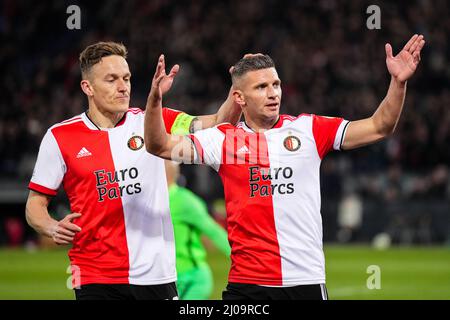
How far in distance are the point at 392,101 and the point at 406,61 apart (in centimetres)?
26


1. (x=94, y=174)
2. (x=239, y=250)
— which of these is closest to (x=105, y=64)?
(x=94, y=174)

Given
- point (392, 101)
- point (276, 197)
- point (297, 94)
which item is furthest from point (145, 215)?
point (297, 94)

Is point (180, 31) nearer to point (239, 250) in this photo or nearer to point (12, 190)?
point (12, 190)

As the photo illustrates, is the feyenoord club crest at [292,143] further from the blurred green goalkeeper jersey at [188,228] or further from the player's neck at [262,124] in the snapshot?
the blurred green goalkeeper jersey at [188,228]

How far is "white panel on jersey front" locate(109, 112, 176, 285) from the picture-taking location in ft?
19.9

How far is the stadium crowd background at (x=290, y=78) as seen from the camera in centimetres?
1988

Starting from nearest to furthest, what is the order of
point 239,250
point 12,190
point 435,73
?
point 239,250 → point 12,190 → point 435,73

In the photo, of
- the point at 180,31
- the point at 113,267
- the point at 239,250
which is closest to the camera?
the point at 239,250

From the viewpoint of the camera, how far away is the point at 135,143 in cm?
624

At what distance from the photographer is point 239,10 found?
→ 80.8ft

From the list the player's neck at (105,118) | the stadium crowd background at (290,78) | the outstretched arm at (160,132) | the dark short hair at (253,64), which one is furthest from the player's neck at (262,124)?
the stadium crowd background at (290,78)

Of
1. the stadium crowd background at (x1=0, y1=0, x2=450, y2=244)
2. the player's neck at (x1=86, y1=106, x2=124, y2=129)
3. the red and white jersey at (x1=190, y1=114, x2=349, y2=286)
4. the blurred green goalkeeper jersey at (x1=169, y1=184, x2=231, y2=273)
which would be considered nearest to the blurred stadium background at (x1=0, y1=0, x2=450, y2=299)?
the stadium crowd background at (x1=0, y1=0, x2=450, y2=244)

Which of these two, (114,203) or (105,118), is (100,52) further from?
(114,203)

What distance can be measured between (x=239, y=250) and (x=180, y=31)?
1919 centimetres
